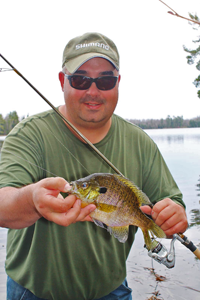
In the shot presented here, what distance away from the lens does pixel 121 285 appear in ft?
10.4

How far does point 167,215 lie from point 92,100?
4.28ft

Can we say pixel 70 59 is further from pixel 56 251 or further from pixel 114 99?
pixel 56 251

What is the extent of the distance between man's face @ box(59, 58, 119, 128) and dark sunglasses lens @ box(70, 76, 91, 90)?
0.03 metres

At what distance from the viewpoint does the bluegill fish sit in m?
2.07

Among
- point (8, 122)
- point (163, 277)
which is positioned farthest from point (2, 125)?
point (163, 277)

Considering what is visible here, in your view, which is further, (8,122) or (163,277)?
(163,277)

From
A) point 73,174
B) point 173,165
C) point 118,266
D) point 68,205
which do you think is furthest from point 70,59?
point 173,165

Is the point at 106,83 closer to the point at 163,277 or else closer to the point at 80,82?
the point at 80,82

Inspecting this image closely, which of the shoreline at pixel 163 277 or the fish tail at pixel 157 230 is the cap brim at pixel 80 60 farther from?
the shoreline at pixel 163 277

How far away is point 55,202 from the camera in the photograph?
5.88 feet

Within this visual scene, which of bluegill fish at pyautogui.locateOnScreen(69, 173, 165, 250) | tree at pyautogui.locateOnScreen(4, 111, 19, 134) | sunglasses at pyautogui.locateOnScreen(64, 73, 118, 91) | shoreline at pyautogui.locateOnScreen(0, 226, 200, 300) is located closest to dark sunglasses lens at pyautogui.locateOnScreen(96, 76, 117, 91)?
sunglasses at pyautogui.locateOnScreen(64, 73, 118, 91)

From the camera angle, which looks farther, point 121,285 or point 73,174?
point 121,285

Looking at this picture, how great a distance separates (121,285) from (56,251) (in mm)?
898

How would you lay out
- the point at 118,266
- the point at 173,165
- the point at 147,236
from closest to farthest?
the point at 147,236
the point at 118,266
the point at 173,165
